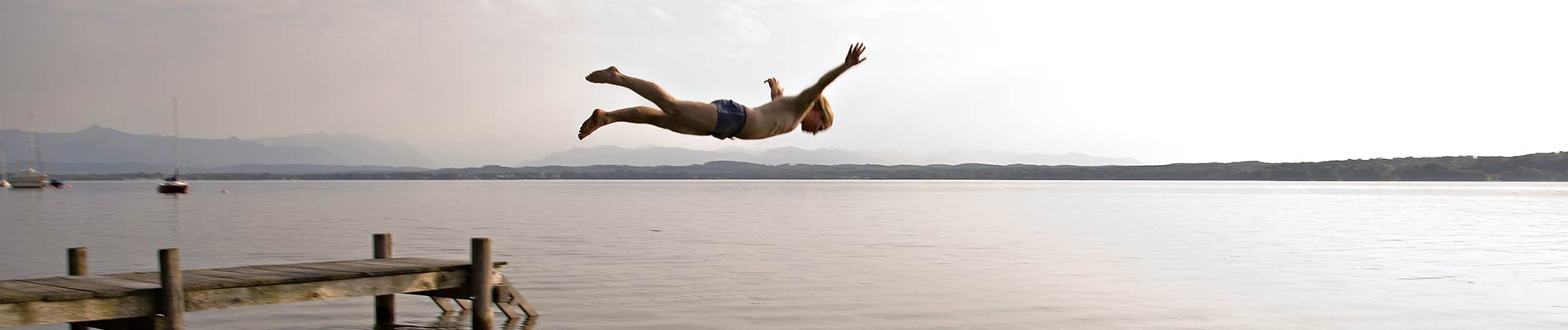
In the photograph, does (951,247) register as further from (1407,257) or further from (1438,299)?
(1438,299)

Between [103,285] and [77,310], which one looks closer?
[77,310]

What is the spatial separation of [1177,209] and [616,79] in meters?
69.0

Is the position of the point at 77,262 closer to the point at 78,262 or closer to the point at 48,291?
the point at 78,262

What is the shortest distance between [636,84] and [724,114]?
631 millimetres

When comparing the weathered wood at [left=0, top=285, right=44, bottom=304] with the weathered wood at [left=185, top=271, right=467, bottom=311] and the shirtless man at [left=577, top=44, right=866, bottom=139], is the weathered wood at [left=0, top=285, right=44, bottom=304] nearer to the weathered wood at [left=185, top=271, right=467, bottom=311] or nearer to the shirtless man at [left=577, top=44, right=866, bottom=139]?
the weathered wood at [left=185, top=271, right=467, bottom=311]

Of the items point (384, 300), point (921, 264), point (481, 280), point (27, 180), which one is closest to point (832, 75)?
point (481, 280)

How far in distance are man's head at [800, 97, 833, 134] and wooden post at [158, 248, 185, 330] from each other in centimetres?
Answer: 778

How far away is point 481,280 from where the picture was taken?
54.6 feet

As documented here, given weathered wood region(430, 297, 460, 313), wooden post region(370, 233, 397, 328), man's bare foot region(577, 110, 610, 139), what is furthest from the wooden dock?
man's bare foot region(577, 110, 610, 139)

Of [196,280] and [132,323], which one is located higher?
[196,280]

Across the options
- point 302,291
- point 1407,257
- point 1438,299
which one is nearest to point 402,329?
point 302,291

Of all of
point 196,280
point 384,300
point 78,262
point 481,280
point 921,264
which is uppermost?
point 78,262

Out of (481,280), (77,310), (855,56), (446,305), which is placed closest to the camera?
(855,56)

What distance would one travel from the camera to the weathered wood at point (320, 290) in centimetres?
1377
